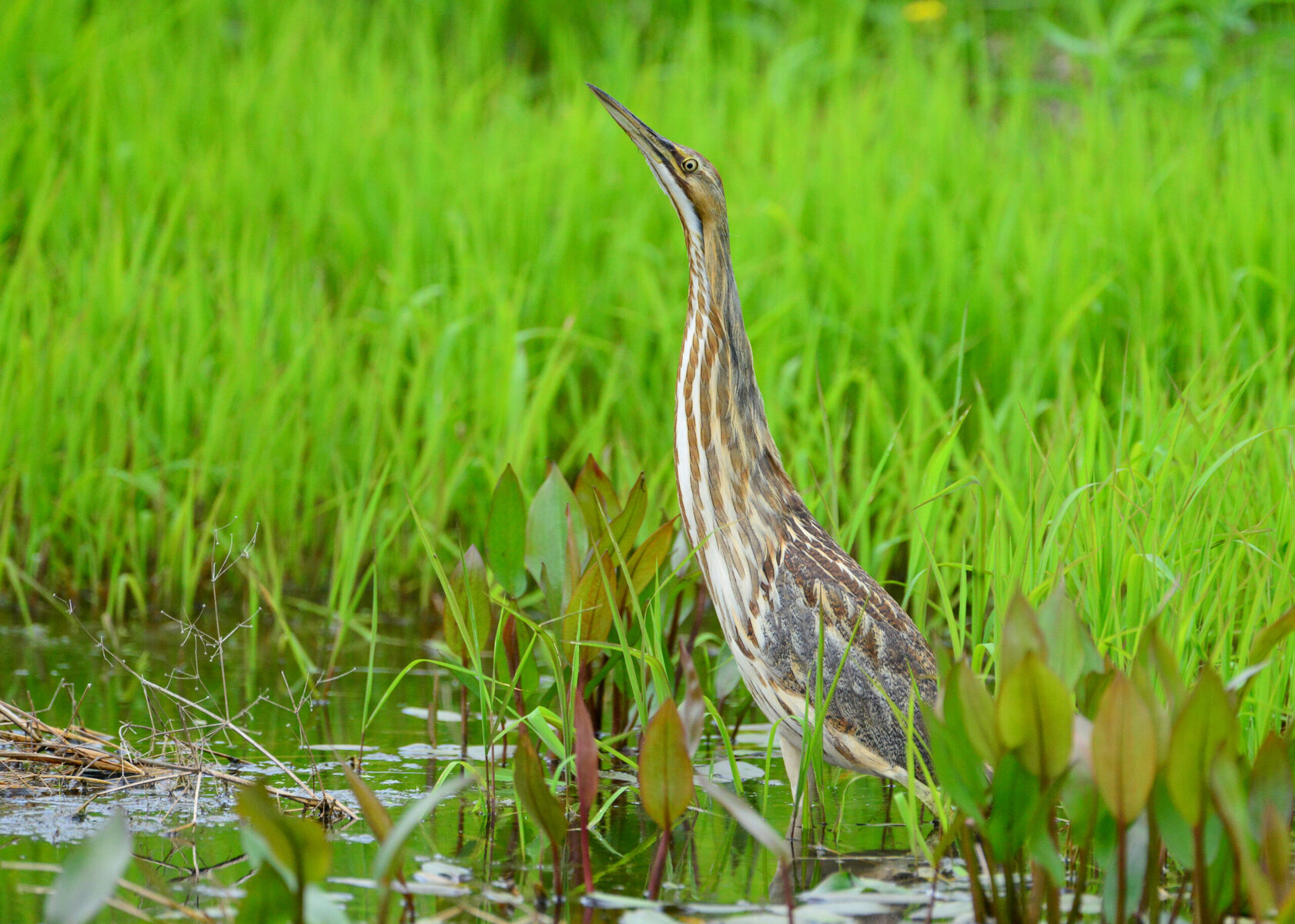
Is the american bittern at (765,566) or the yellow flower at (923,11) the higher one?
the yellow flower at (923,11)

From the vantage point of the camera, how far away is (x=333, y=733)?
3.38 metres

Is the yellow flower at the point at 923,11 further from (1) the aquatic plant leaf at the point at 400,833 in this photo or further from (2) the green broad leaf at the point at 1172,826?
(1) the aquatic plant leaf at the point at 400,833

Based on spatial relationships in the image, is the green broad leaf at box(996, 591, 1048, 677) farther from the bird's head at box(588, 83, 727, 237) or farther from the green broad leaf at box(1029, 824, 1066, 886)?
the bird's head at box(588, 83, 727, 237)

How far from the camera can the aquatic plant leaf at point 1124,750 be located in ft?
6.89

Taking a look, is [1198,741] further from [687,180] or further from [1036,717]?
[687,180]

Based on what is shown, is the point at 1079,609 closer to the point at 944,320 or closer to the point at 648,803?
the point at 648,803

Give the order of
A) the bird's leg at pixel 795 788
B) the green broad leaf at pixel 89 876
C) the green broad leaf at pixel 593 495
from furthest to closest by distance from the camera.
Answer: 1. the green broad leaf at pixel 593 495
2. the bird's leg at pixel 795 788
3. the green broad leaf at pixel 89 876

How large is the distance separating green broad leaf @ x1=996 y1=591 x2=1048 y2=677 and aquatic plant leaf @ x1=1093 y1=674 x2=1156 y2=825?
128 millimetres

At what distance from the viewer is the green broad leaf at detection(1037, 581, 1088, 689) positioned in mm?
2330

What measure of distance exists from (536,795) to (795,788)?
724 millimetres

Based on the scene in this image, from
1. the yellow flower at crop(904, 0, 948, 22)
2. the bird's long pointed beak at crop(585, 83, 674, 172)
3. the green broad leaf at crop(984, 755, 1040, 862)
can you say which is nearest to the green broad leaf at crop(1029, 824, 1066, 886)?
the green broad leaf at crop(984, 755, 1040, 862)

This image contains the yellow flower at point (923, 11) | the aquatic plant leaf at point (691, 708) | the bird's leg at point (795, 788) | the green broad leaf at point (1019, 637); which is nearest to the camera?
the green broad leaf at point (1019, 637)

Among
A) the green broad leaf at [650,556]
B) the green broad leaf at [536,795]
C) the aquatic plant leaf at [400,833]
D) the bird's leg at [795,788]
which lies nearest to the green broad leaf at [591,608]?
the green broad leaf at [650,556]

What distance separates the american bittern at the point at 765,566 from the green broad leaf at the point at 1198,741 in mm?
681
